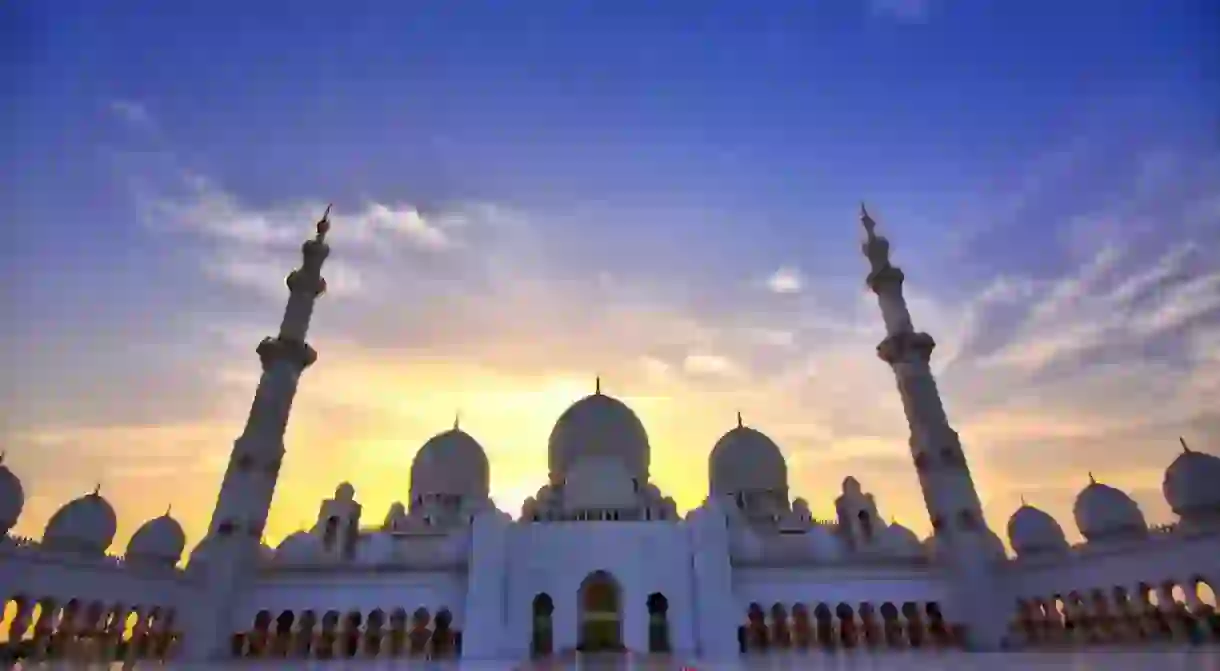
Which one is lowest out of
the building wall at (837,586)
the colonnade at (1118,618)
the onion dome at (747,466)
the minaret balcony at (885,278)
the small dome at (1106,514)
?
the colonnade at (1118,618)

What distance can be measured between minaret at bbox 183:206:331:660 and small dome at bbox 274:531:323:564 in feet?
3.67

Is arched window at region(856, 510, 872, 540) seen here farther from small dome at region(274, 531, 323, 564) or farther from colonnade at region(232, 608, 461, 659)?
small dome at region(274, 531, 323, 564)

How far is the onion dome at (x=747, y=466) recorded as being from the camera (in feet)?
88.2

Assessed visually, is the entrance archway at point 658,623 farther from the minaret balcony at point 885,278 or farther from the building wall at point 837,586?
the minaret balcony at point 885,278

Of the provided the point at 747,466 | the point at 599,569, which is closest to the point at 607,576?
the point at 599,569

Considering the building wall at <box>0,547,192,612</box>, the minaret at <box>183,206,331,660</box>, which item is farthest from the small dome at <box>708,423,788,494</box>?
the building wall at <box>0,547,192,612</box>

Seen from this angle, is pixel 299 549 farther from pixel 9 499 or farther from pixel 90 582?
pixel 9 499

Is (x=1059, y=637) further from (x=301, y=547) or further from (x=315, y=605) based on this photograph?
(x=301, y=547)

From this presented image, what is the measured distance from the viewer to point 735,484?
26922 millimetres

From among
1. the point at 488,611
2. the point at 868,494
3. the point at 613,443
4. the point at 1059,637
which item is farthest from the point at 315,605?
→ the point at 1059,637

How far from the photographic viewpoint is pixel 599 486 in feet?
72.7

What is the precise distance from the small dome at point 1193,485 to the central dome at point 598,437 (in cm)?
1412

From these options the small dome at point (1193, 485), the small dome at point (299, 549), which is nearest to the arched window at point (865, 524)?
the small dome at point (1193, 485)

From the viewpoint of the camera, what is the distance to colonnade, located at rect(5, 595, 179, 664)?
16.3m
